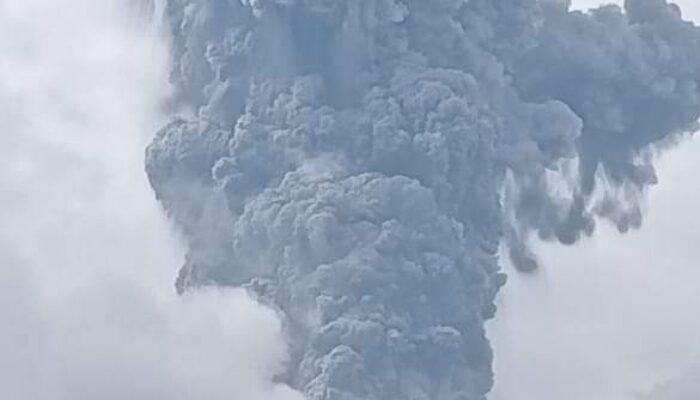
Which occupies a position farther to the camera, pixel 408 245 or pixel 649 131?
pixel 649 131

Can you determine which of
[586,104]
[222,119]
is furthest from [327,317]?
[586,104]

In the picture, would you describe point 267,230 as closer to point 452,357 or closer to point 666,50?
point 452,357

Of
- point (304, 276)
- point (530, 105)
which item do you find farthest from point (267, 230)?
point (530, 105)

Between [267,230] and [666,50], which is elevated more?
[666,50]

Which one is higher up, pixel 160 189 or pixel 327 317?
pixel 160 189

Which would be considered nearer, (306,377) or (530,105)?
(306,377)

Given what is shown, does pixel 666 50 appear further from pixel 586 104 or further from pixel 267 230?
pixel 267 230
